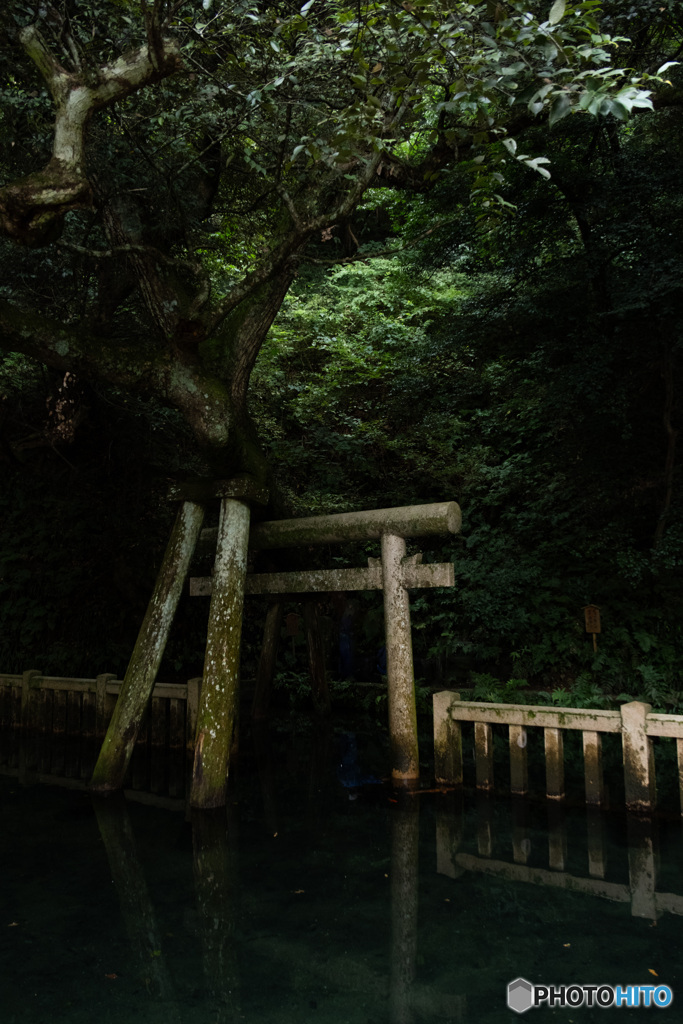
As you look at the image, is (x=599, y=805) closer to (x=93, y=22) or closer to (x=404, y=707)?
(x=404, y=707)

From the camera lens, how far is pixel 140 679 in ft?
19.8

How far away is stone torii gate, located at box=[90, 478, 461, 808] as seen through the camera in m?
5.59

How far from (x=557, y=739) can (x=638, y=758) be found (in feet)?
1.88

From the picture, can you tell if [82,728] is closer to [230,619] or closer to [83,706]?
[83,706]

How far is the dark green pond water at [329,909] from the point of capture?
3064 millimetres

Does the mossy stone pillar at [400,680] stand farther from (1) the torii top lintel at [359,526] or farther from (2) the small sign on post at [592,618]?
(2) the small sign on post at [592,618]

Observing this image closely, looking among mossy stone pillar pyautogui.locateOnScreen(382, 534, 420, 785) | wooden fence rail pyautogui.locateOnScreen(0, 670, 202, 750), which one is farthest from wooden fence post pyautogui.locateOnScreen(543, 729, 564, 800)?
wooden fence rail pyautogui.locateOnScreen(0, 670, 202, 750)

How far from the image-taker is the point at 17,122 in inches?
277

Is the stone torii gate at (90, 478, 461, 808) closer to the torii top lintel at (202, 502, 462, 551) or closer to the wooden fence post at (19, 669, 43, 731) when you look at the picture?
the torii top lintel at (202, 502, 462, 551)

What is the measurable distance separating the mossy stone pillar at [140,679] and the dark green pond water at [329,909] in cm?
30

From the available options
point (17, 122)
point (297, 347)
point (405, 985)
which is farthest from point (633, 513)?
point (17, 122)

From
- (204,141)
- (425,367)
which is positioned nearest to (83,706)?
(425,367)

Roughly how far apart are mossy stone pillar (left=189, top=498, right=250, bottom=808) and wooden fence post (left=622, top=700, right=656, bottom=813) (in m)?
2.94

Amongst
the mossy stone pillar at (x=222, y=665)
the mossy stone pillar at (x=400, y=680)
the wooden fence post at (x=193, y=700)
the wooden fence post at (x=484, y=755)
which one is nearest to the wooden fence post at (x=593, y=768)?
the wooden fence post at (x=484, y=755)
